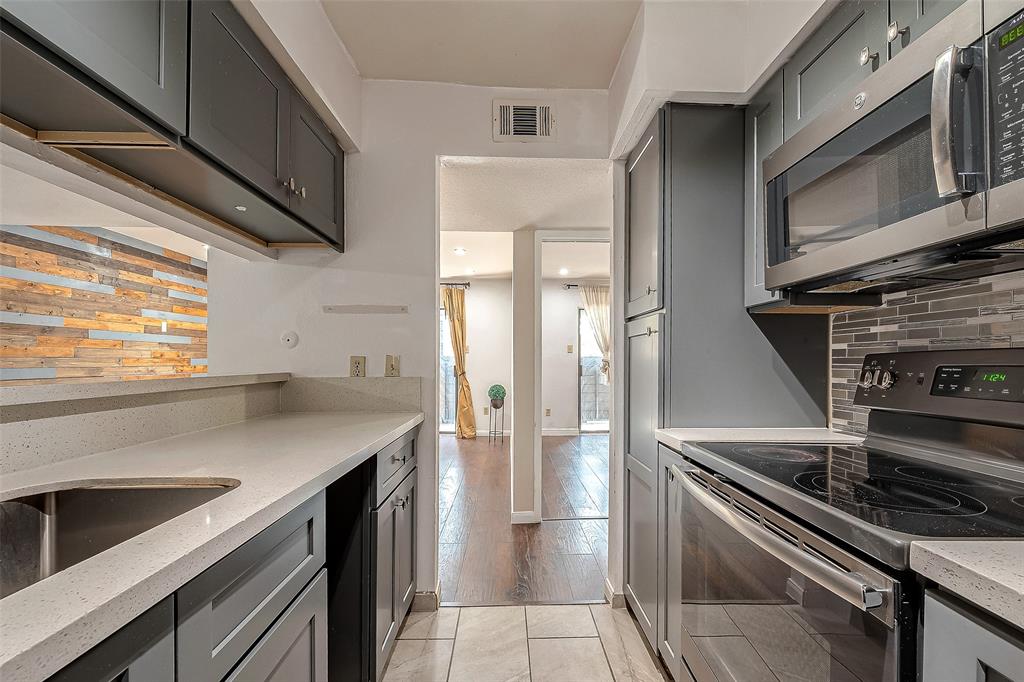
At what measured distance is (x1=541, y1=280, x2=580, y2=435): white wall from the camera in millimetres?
7871

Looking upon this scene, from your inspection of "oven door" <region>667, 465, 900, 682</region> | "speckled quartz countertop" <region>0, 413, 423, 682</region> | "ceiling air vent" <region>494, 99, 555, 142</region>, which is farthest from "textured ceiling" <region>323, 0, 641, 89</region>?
"oven door" <region>667, 465, 900, 682</region>

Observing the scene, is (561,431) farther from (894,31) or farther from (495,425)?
(894,31)

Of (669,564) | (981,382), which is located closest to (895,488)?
(981,382)

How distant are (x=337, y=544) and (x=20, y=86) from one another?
53.5 inches

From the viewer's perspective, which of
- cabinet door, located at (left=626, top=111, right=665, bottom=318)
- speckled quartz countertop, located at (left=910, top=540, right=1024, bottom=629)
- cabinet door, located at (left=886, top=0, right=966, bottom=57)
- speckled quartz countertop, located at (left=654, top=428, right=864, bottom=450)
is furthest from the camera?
cabinet door, located at (left=626, top=111, right=665, bottom=318)

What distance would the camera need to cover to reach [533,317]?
3.79 meters

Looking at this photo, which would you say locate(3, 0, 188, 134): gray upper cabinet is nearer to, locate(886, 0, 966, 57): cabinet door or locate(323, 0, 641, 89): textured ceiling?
locate(323, 0, 641, 89): textured ceiling

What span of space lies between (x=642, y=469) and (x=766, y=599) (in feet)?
3.18

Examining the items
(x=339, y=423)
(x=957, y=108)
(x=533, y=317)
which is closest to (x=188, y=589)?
(x=339, y=423)

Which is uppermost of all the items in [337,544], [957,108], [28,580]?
[957,108]

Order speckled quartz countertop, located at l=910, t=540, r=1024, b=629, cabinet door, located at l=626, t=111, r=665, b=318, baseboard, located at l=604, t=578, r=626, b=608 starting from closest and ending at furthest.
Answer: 1. speckled quartz countertop, located at l=910, t=540, r=1024, b=629
2. cabinet door, located at l=626, t=111, r=665, b=318
3. baseboard, located at l=604, t=578, r=626, b=608

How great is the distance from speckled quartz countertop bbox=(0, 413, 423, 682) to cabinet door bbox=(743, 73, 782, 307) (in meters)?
1.38

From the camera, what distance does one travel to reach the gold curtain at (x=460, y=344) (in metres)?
7.71

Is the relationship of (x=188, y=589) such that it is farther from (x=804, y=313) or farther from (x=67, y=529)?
(x=804, y=313)
